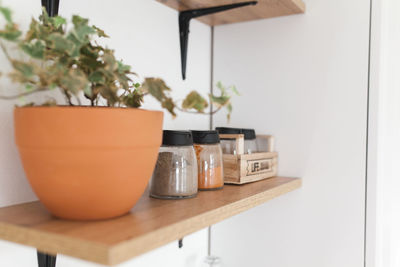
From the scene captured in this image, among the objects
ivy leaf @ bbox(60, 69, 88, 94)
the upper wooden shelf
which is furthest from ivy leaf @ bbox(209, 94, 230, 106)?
the upper wooden shelf

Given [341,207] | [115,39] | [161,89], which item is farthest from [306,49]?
[161,89]

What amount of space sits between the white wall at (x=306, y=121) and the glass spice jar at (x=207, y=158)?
1.20 ft

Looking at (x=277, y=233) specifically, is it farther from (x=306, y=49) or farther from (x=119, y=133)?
(x=119, y=133)

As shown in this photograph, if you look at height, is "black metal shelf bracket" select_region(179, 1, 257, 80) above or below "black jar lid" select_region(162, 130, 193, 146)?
above

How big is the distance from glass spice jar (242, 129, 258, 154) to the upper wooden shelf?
0.38 m

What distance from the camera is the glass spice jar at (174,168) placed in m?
0.78

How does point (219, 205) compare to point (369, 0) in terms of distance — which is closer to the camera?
point (219, 205)

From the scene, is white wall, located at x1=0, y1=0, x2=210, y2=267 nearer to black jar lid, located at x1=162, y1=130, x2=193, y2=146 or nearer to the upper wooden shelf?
the upper wooden shelf

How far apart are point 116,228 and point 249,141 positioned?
26.1 inches

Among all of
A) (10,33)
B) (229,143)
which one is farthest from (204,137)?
(10,33)

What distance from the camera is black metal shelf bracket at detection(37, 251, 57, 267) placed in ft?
2.38

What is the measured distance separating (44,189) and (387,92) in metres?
0.99

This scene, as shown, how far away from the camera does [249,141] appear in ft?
3.71

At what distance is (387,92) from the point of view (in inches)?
43.2
